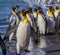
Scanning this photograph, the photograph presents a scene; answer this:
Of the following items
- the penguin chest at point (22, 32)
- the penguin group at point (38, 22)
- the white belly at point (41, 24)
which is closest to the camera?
the penguin chest at point (22, 32)

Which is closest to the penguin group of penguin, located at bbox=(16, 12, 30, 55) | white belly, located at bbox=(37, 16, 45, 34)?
white belly, located at bbox=(37, 16, 45, 34)

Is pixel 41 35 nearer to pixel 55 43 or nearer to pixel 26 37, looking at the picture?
pixel 55 43

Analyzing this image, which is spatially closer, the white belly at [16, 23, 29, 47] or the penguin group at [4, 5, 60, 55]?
the white belly at [16, 23, 29, 47]

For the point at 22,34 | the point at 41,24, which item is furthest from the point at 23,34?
the point at 41,24

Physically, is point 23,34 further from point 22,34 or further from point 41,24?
point 41,24

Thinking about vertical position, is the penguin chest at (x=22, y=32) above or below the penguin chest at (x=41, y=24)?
above


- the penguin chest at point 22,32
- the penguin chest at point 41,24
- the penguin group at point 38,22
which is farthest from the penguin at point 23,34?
the penguin chest at point 41,24

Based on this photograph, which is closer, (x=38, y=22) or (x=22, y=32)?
(x=22, y=32)

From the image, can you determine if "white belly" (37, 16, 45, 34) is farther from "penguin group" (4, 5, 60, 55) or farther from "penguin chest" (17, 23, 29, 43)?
"penguin chest" (17, 23, 29, 43)

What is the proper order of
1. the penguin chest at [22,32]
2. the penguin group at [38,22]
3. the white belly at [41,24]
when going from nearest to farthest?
1. the penguin chest at [22,32]
2. the penguin group at [38,22]
3. the white belly at [41,24]

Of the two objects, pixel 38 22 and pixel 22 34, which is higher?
pixel 22 34

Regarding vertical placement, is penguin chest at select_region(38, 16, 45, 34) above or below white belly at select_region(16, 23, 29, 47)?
below

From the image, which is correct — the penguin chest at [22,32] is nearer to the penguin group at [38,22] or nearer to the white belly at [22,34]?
the white belly at [22,34]

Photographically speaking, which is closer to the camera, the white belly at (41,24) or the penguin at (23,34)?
the penguin at (23,34)
